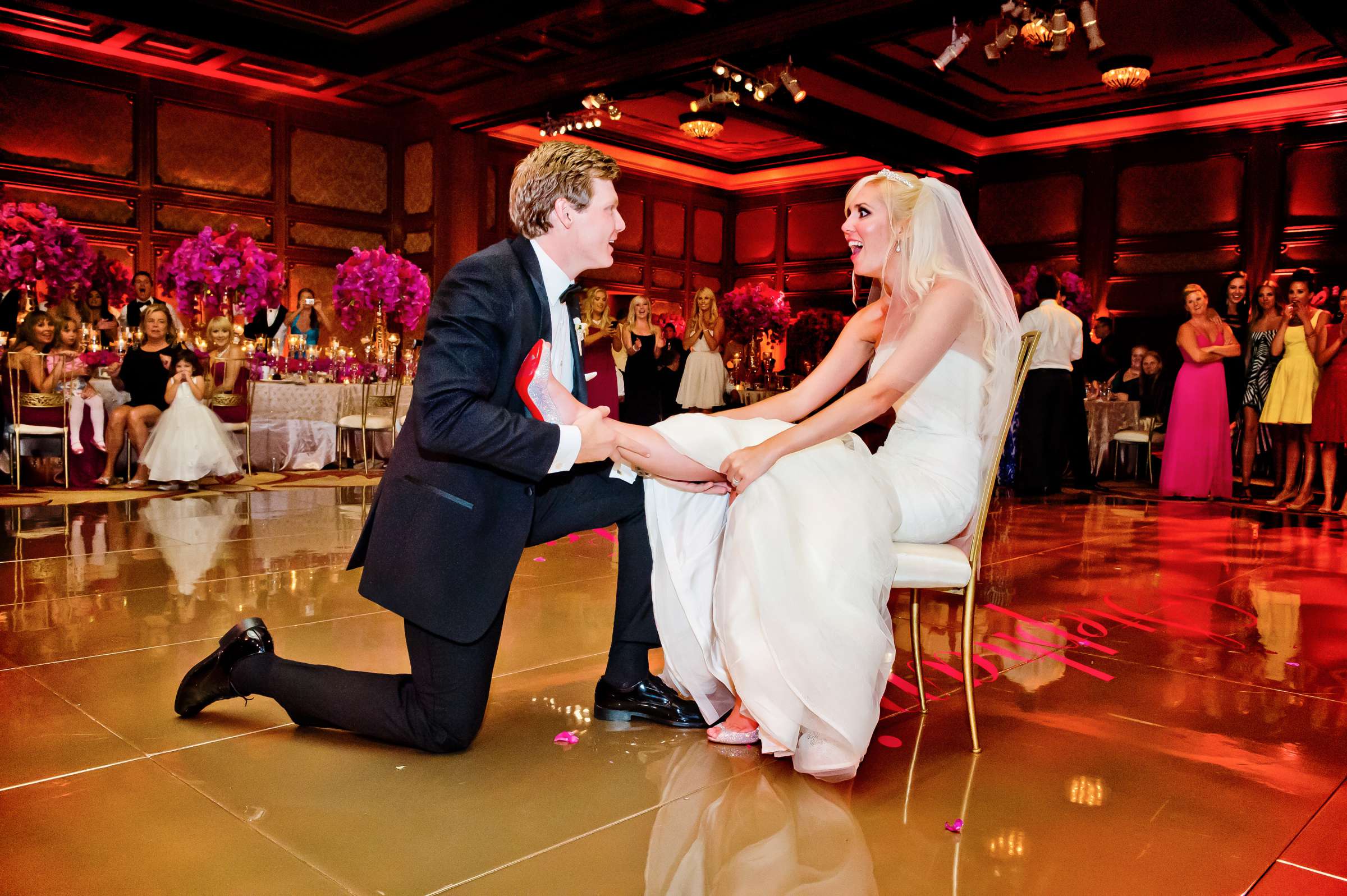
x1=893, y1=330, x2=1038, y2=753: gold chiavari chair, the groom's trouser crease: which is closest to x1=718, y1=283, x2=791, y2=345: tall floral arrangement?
x1=893, y1=330, x2=1038, y2=753: gold chiavari chair

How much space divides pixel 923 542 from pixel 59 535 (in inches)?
174

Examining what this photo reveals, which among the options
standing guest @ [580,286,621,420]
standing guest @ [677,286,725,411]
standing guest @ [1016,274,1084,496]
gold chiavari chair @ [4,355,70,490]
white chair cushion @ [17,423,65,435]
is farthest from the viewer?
standing guest @ [677,286,725,411]

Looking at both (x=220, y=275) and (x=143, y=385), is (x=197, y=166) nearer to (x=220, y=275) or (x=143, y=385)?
(x=220, y=275)

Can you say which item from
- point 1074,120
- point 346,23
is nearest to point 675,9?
point 346,23

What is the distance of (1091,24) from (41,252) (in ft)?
24.5

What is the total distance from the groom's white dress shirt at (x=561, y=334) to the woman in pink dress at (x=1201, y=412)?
7036 mm

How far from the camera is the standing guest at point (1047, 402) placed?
8172 mm

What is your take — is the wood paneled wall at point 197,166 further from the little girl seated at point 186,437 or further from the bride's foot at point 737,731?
the bride's foot at point 737,731

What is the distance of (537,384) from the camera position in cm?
205

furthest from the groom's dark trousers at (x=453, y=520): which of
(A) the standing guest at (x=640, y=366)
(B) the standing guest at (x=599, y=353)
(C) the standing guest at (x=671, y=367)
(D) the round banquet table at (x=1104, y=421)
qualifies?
(D) the round banquet table at (x=1104, y=421)

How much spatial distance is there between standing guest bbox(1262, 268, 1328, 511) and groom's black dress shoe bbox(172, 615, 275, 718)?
7.43 m

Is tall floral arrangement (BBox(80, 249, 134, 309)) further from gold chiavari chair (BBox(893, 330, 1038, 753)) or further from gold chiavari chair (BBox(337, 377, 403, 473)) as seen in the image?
gold chiavari chair (BBox(893, 330, 1038, 753))

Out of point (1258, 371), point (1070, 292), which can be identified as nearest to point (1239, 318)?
point (1258, 371)

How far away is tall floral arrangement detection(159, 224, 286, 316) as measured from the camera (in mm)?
7605
